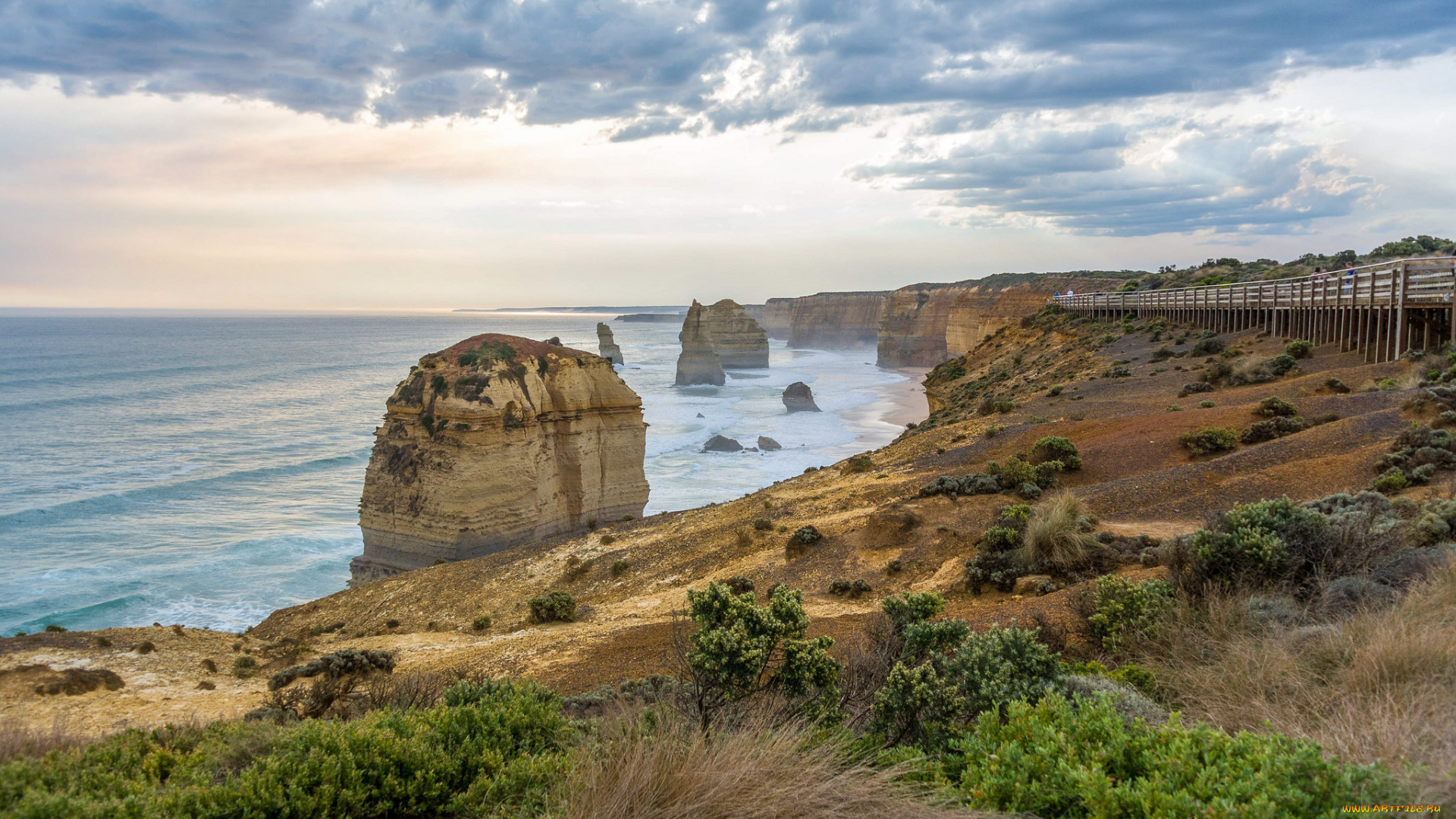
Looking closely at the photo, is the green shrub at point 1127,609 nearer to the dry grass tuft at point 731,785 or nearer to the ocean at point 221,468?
the dry grass tuft at point 731,785

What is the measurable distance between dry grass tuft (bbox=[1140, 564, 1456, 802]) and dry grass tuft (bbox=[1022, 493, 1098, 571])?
3893 millimetres

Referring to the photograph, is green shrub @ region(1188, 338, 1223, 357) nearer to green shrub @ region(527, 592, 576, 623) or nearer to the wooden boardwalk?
the wooden boardwalk

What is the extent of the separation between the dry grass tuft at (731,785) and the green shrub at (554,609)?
31.0ft

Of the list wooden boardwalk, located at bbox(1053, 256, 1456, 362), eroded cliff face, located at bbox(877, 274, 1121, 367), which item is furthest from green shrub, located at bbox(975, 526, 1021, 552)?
eroded cliff face, located at bbox(877, 274, 1121, 367)

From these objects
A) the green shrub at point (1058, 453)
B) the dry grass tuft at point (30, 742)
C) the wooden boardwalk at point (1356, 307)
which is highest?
the wooden boardwalk at point (1356, 307)

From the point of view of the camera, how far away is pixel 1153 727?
3.95 m

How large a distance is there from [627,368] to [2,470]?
66.2m

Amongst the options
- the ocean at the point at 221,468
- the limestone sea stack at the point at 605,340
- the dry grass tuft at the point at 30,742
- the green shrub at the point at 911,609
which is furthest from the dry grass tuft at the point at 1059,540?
the limestone sea stack at the point at 605,340

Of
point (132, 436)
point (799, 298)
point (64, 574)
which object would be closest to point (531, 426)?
point (64, 574)

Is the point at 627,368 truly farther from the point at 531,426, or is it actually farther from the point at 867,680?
the point at 867,680

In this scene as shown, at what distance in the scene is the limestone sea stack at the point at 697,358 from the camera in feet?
247

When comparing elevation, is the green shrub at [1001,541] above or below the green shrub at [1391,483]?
below

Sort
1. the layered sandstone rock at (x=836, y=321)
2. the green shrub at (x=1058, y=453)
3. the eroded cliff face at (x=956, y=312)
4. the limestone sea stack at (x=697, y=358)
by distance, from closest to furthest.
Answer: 1. the green shrub at (x=1058, y=453)
2. the eroded cliff face at (x=956, y=312)
3. the limestone sea stack at (x=697, y=358)
4. the layered sandstone rock at (x=836, y=321)

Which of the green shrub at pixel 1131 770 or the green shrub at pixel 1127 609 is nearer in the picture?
the green shrub at pixel 1131 770
